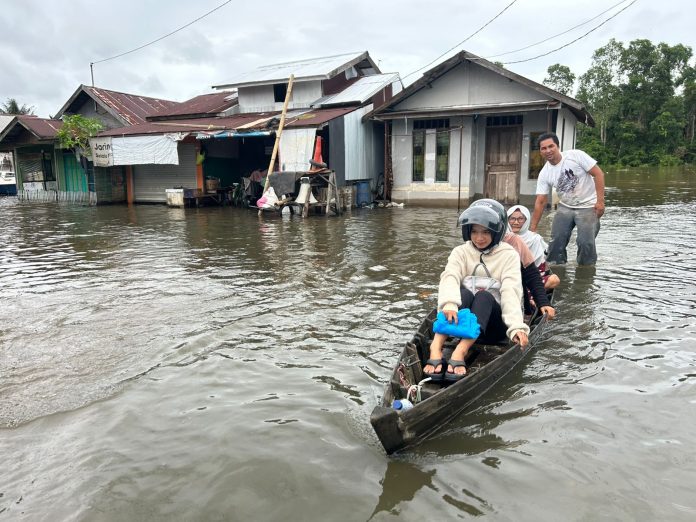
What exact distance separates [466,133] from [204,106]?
39.4 ft

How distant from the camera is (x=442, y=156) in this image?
1833 cm

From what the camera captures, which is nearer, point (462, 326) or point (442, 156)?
point (462, 326)

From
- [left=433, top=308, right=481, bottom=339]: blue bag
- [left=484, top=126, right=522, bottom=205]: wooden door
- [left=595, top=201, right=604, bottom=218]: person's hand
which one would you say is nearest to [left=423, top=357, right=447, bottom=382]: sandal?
[left=433, top=308, right=481, bottom=339]: blue bag

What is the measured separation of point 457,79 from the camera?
1750cm

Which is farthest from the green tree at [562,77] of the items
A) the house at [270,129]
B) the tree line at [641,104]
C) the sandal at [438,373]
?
the sandal at [438,373]

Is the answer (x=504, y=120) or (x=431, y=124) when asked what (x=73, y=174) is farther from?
(x=504, y=120)

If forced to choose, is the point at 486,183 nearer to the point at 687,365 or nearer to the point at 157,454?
the point at 687,365

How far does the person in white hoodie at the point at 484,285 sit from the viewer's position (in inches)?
157

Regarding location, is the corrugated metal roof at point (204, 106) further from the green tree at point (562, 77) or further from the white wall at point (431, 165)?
the green tree at point (562, 77)

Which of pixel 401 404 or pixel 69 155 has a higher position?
pixel 69 155

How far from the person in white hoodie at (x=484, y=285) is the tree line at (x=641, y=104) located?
4559 centimetres

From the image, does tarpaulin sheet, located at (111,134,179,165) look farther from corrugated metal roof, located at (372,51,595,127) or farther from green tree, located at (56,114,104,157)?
corrugated metal roof, located at (372,51,595,127)

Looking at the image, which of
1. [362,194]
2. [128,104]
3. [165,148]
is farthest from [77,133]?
[362,194]

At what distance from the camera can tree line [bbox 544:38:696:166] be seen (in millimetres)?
41406
